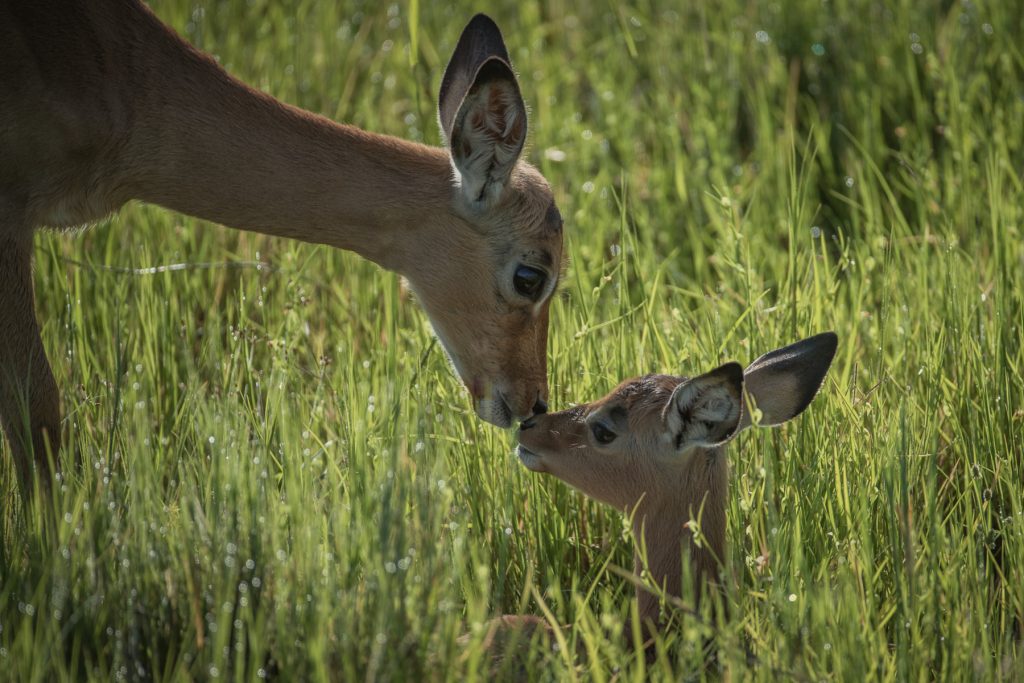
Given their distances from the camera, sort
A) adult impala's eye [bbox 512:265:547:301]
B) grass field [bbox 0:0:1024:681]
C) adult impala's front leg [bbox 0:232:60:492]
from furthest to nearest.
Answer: adult impala's eye [bbox 512:265:547:301] → adult impala's front leg [bbox 0:232:60:492] → grass field [bbox 0:0:1024:681]

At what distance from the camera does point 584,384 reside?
4.56m

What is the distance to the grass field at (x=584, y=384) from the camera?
3.07 meters

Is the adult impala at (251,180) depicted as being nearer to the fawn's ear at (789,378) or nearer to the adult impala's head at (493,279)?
the adult impala's head at (493,279)

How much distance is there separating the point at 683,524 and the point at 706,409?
0.38m

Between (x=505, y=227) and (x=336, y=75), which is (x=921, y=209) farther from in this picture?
(x=336, y=75)

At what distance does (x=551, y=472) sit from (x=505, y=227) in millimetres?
917

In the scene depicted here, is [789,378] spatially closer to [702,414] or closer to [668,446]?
[702,414]

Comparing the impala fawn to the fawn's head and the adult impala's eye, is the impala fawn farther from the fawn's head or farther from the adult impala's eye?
the adult impala's eye

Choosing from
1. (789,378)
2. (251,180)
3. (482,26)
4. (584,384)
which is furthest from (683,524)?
(482,26)

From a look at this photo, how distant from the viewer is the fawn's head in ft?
11.8

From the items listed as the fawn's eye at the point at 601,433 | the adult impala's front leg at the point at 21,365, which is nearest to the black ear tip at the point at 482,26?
the fawn's eye at the point at 601,433

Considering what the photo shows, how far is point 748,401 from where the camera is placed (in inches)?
→ 140

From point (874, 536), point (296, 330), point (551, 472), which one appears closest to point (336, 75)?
point (296, 330)

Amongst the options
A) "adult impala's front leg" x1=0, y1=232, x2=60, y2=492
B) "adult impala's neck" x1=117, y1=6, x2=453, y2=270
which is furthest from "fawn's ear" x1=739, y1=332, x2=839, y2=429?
"adult impala's front leg" x1=0, y1=232, x2=60, y2=492
